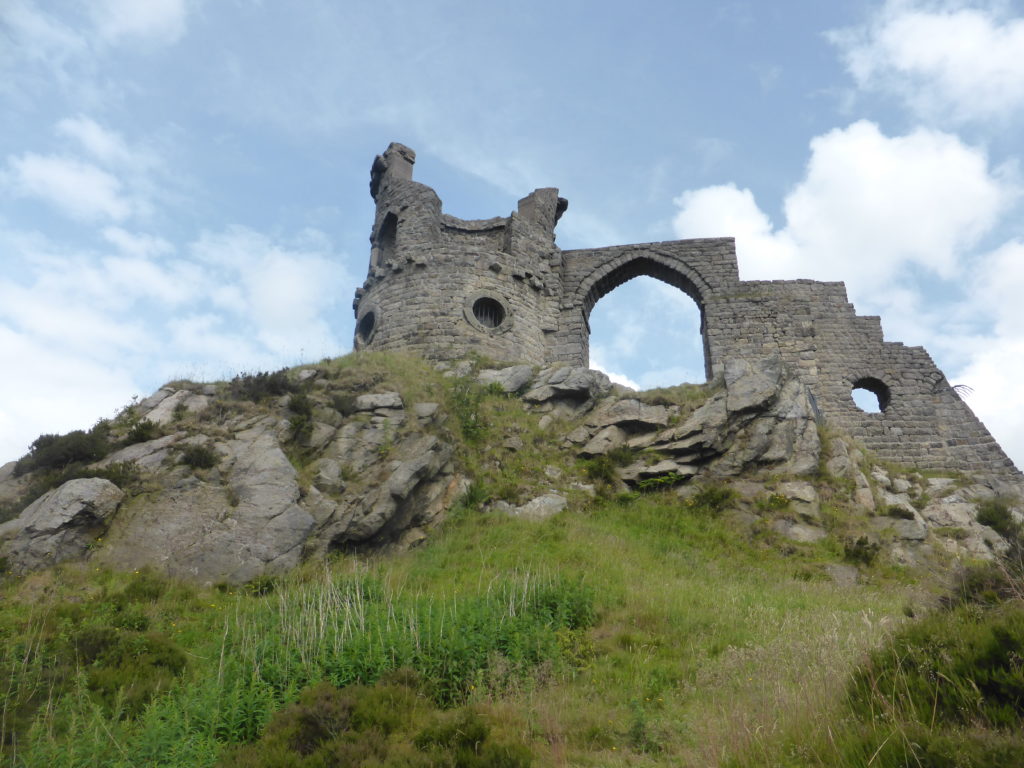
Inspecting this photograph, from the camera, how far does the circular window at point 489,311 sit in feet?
61.4

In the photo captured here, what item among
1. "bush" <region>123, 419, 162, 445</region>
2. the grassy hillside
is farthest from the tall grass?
"bush" <region>123, 419, 162, 445</region>

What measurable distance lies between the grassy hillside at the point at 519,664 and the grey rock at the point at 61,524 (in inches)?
15.9

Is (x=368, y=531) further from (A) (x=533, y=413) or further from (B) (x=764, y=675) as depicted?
(B) (x=764, y=675)

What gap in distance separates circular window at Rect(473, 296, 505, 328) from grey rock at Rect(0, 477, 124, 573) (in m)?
10.5

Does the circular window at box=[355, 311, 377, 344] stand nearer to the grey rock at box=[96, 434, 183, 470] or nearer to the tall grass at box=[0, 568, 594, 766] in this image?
the grey rock at box=[96, 434, 183, 470]

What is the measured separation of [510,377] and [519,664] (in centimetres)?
1022

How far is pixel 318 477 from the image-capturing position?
11.5 m

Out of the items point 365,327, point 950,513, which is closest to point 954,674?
point 950,513

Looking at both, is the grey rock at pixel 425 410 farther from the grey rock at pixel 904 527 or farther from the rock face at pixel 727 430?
the grey rock at pixel 904 527

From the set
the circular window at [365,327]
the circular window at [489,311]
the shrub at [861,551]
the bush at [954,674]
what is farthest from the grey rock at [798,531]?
the circular window at [365,327]

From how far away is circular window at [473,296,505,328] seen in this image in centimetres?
1870

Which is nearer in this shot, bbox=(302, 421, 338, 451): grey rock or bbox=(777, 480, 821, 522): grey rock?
bbox=(777, 480, 821, 522): grey rock

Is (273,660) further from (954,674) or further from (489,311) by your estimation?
(489,311)

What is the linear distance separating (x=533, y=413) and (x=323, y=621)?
8.99m
